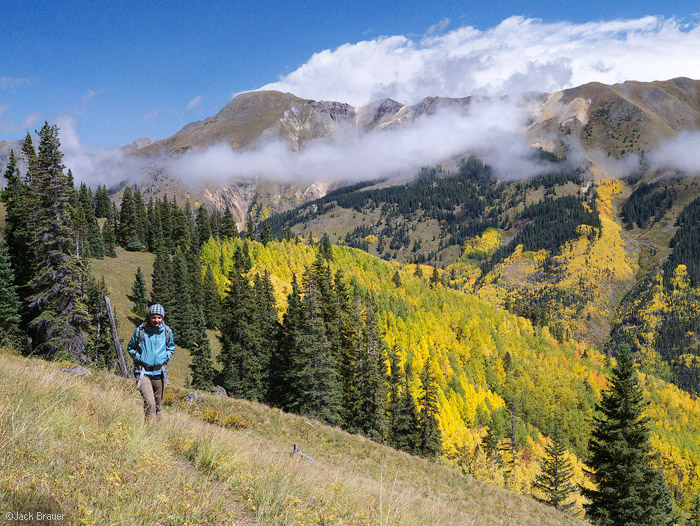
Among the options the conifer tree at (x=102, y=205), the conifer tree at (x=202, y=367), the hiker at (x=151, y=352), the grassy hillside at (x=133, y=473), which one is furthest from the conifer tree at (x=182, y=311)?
the grassy hillside at (x=133, y=473)

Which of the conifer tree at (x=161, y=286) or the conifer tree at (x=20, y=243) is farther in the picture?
the conifer tree at (x=161, y=286)

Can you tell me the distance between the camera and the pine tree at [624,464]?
69.5ft

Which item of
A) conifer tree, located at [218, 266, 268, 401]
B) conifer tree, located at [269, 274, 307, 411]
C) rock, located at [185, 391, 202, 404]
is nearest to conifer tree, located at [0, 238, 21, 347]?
rock, located at [185, 391, 202, 404]

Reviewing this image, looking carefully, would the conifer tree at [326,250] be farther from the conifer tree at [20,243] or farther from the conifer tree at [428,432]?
the conifer tree at [20,243]

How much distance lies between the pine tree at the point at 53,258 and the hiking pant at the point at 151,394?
21968 mm

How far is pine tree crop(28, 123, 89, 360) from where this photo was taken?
26.9 m

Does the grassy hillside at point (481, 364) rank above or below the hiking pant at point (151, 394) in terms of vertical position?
below

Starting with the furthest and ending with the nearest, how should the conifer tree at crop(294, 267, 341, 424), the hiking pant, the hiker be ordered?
the conifer tree at crop(294, 267, 341, 424) → the hiker → the hiking pant

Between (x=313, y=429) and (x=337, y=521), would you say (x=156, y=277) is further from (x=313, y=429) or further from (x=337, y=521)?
(x=337, y=521)

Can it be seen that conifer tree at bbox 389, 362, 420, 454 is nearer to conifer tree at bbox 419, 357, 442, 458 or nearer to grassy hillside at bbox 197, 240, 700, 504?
conifer tree at bbox 419, 357, 442, 458

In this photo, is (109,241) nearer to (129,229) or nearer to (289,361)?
(129,229)

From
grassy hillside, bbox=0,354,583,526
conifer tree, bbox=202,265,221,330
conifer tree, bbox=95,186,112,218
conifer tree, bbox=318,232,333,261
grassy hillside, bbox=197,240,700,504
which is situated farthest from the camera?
conifer tree, bbox=95,186,112,218

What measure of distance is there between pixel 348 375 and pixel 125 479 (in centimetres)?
3766

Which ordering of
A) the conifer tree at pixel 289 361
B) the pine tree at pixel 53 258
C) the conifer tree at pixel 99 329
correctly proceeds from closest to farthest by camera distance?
the pine tree at pixel 53 258 → the conifer tree at pixel 99 329 → the conifer tree at pixel 289 361
